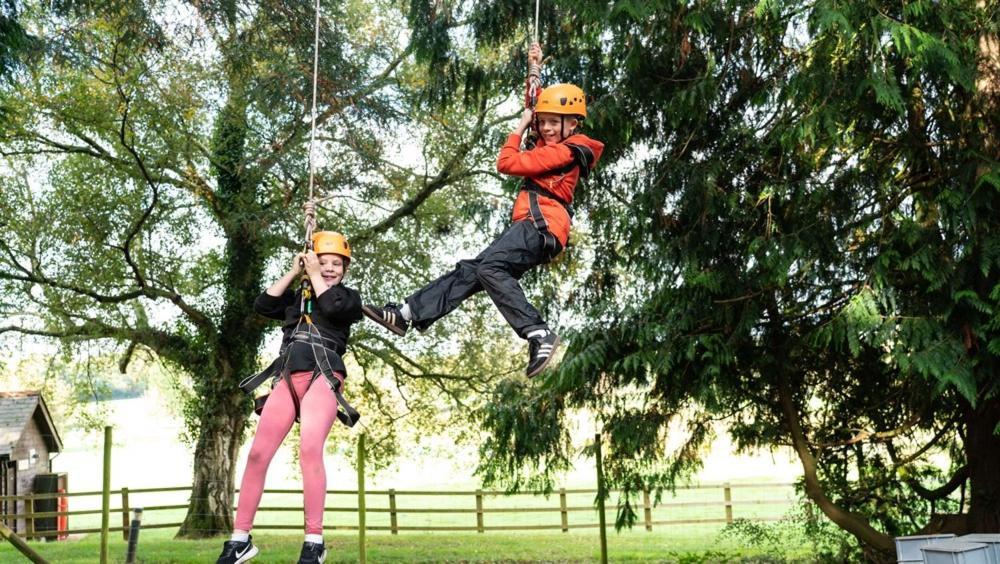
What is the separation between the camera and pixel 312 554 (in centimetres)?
446

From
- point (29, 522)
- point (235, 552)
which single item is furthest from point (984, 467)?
point (29, 522)

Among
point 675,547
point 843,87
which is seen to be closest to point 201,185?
point 675,547

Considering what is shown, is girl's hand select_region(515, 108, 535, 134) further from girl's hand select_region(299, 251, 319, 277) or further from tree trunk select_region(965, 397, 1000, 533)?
tree trunk select_region(965, 397, 1000, 533)

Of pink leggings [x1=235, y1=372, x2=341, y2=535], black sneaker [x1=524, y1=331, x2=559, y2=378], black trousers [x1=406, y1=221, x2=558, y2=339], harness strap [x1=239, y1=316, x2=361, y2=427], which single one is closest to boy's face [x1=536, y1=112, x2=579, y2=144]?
black trousers [x1=406, y1=221, x2=558, y2=339]

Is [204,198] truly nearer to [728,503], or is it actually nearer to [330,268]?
[728,503]

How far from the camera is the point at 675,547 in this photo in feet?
55.7

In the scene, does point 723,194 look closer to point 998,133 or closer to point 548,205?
point 998,133

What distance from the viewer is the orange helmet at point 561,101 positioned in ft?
17.1

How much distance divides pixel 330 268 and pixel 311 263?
0.66ft

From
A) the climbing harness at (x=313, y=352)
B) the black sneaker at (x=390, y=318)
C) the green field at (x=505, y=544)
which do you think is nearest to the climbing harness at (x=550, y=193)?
the black sneaker at (x=390, y=318)

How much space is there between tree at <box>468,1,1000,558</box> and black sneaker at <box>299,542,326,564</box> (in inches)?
158

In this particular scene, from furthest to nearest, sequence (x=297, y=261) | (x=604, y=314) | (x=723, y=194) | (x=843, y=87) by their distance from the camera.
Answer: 1. (x=604, y=314)
2. (x=723, y=194)
3. (x=843, y=87)
4. (x=297, y=261)

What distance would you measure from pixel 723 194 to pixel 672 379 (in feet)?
5.02

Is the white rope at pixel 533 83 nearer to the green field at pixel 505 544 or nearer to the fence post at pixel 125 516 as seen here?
the green field at pixel 505 544
